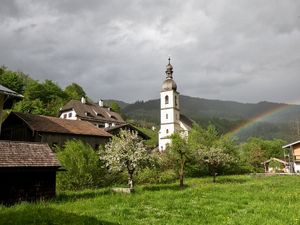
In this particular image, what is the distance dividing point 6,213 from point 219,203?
11.0m

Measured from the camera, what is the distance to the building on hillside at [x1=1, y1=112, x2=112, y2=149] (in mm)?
38156

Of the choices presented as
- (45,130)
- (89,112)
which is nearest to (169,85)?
(89,112)

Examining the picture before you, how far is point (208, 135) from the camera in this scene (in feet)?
171

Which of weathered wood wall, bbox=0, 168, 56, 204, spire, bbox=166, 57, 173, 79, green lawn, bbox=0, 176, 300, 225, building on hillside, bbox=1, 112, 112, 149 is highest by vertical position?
spire, bbox=166, 57, 173, 79

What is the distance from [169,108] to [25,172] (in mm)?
62889

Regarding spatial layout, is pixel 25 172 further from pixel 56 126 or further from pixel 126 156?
pixel 56 126

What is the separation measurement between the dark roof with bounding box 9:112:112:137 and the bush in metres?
11.5

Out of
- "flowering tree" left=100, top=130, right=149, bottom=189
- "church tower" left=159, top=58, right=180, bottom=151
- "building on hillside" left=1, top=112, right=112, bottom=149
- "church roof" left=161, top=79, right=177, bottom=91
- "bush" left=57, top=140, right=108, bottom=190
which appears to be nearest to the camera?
"flowering tree" left=100, top=130, right=149, bottom=189

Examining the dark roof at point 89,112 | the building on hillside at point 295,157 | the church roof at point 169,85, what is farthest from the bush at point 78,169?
the church roof at point 169,85

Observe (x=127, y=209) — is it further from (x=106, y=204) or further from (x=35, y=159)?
(x=35, y=159)

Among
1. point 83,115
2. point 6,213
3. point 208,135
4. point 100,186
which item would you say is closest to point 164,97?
point 83,115

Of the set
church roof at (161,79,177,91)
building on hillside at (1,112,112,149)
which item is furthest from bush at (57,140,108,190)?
church roof at (161,79,177,91)

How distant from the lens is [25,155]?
19.6 metres

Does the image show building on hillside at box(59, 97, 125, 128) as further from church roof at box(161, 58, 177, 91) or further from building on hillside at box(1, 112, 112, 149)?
building on hillside at box(1, 112, 112, 149)
